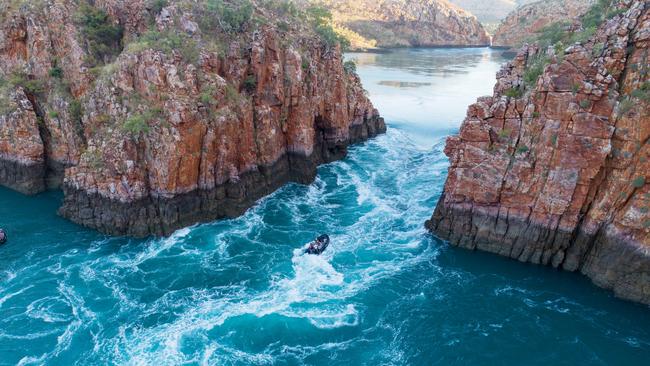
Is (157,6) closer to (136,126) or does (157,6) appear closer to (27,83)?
(136,126)

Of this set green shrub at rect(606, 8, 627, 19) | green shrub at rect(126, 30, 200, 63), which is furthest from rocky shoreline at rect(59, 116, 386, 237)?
green shrub at rect(606, 8, 627, 19)

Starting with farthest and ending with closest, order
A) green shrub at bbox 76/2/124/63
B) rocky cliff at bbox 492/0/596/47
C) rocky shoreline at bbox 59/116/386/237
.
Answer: rocky cliff at bbox 492/0/596/47, green shrub at bbox 76/2/124/63, rocky shoreline at bbox 59/116/386/237

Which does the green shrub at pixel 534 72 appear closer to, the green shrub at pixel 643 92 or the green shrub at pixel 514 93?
the green shrub at pixel 514 93

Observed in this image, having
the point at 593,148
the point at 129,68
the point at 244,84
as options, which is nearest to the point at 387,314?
the point at 593,148

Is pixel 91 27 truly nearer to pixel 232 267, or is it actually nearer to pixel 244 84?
pixel 244 84

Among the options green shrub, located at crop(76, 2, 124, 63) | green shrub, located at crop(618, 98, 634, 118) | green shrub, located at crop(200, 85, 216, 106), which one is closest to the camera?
green shrub, located at crop(618, 98, 634, 118)

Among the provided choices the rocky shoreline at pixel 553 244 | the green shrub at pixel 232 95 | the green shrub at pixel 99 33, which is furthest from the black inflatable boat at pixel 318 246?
the green shrub at pixel 99 33

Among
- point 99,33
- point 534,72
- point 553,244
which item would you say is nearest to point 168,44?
point 99,33

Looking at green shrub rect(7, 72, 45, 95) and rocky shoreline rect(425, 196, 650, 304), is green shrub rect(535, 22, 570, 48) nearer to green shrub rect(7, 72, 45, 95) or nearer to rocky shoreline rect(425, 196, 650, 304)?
rocky shoreline rect(425, 196, 650, 304)
